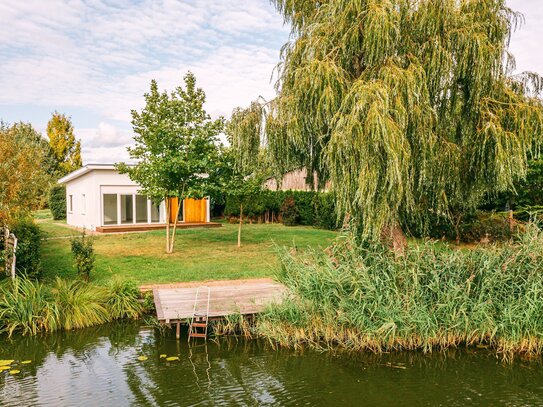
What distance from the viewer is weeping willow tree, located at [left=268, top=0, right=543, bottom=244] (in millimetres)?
7199

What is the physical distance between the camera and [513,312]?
688cm

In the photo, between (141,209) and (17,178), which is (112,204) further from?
(17,178)

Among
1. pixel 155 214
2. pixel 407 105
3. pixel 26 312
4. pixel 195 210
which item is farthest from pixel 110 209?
pixel 407 105

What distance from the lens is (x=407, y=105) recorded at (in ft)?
24.3

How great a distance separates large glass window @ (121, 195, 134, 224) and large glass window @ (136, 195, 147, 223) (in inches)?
10.9

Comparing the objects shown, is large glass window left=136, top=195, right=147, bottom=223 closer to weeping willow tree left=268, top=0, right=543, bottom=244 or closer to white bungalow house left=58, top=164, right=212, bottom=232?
white bungalow house left=58, top=164, right=212, bottom=232

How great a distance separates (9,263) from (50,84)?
739cm

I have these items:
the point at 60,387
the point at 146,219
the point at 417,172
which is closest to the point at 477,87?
the point at 417,172

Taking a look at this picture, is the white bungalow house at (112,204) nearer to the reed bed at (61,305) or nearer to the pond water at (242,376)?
the reed bed at (61,305)

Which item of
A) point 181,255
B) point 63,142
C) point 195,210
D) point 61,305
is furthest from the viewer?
point 63,142

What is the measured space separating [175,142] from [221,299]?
21.4ft

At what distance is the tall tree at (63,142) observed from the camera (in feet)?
113

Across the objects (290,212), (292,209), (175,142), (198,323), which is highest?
(175,142)

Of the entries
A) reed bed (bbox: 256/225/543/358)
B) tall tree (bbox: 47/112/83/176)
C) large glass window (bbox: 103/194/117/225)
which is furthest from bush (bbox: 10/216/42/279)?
tall tree (bbox: 47/112/83/176)
